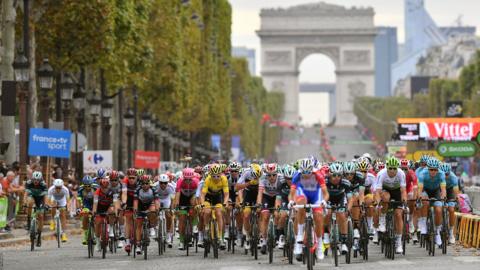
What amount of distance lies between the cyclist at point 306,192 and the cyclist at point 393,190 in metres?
2.75

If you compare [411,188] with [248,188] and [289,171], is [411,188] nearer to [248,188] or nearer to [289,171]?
[248,188]

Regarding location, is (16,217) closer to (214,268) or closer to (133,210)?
(133,210)

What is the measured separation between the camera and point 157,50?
65.9m

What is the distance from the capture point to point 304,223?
24.1m

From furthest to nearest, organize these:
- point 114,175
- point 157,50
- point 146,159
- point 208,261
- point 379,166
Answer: point 157,50 → point 146,159 → point 379,166 → point 114,175 → point 208,261

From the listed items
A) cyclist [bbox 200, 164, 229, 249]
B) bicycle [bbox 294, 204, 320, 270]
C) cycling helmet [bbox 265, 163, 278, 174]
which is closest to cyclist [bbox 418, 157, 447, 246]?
cycling helmet [bbox 265, 163, 278, 174]

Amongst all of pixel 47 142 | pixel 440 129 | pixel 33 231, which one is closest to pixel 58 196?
pixel 33 231

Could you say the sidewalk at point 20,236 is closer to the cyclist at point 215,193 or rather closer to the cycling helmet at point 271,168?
the cyclist at point 215,193

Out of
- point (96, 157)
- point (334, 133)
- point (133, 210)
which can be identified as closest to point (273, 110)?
point (334, 133)

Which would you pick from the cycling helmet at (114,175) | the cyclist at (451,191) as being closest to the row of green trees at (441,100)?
the cyclist at (451,191)

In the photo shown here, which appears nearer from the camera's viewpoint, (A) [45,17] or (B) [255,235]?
(B) [255,235]

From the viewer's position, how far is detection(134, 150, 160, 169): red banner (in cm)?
6127

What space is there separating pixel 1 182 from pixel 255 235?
1054 centimetres

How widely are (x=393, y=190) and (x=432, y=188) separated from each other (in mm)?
1372
